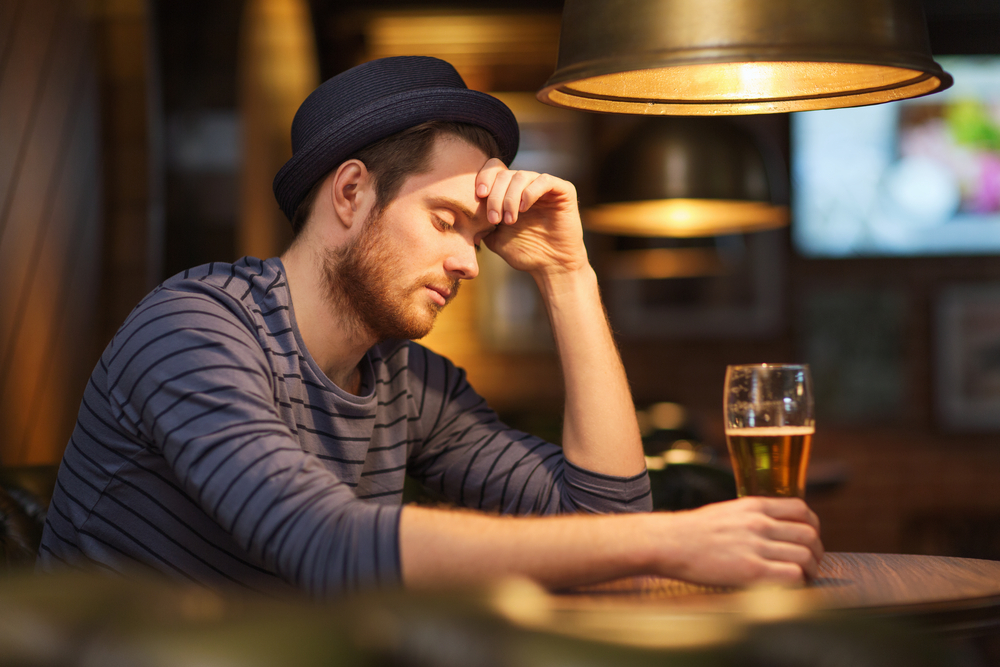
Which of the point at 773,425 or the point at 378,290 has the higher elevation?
the point at 378,290

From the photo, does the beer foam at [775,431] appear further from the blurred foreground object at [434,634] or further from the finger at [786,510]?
the blurred foreground object at [434,634]

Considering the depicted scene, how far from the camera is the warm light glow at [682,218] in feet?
10.6

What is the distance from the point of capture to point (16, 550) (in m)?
1.38

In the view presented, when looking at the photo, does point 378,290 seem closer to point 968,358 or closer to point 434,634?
point 434,634

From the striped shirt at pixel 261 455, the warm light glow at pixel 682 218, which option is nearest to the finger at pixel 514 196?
the striped shirt at pixel 261 455

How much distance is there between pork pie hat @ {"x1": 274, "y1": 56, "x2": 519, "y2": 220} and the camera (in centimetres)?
125

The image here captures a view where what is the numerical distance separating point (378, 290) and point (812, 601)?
0.81m

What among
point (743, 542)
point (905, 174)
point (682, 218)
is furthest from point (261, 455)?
point (905, 174)

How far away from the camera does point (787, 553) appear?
32.8 inches

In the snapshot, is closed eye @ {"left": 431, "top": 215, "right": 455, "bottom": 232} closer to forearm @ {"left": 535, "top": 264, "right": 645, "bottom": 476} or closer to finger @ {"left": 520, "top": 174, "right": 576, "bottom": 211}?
finger @ {"left": 520, "top": 174, "right": 576, "bottom": 211}

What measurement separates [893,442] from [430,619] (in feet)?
16.2

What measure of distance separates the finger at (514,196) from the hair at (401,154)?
0.26 feet

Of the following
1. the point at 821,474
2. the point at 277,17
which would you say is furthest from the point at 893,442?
the point at 277,17

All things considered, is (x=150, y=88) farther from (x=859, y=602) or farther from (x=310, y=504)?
(x=859, y=602)
